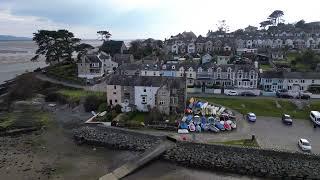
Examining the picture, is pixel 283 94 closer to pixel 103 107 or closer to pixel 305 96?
pixel 305 96

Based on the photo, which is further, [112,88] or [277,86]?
[277,86]

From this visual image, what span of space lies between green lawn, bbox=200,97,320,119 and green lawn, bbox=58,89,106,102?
1670 centimetres

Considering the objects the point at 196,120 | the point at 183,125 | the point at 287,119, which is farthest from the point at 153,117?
the point at 287,119

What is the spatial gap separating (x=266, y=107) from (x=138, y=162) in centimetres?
2035

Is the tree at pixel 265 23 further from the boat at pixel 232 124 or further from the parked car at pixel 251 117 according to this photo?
the boat at pixel 232 124

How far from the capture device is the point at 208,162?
29172 mm

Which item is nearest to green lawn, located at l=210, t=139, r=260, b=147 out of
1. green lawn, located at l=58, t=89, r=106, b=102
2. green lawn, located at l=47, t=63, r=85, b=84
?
green lawn, located at l=58, t=89, r=106, b=102

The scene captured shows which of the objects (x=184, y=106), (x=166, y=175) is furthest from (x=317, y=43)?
(x=166, y=175)

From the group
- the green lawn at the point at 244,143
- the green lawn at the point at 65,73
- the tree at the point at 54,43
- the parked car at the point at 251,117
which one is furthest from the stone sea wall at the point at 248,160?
the tree at the point at 54,43

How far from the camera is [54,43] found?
240 feet

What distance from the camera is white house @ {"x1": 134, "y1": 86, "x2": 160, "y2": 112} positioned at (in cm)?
4094

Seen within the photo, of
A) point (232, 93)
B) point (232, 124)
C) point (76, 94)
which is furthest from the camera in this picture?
point (76, 94)

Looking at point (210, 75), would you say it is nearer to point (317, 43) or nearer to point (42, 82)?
point (42, 82)

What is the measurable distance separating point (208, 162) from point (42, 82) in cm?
4200
